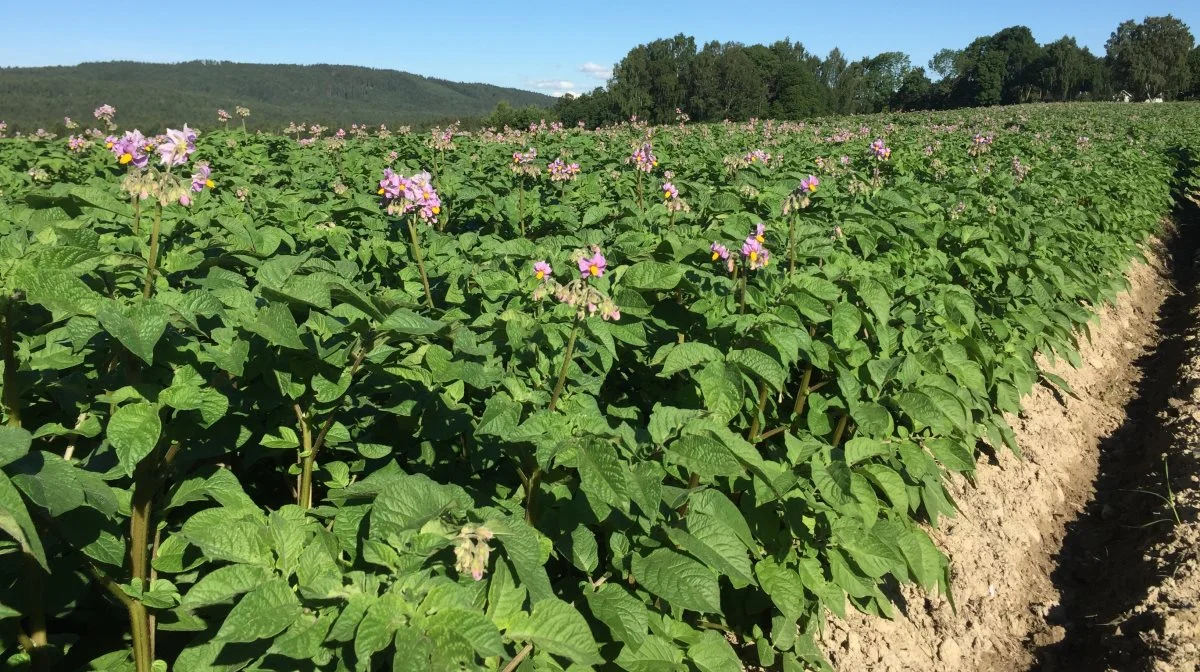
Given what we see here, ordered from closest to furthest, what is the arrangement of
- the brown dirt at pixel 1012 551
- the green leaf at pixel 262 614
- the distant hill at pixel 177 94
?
the green leaf at pixel 262 614, the brown dirt at pixel 1012 551, the distant hill at pixel 177 94

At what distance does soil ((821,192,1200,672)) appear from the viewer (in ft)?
10.9

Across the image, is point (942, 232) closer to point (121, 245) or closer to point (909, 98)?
point (121, 245)

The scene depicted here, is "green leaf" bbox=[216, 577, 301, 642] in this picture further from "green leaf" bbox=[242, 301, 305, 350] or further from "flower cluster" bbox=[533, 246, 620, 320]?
"flower cluster" bbox=[533, 246, 620, 320]

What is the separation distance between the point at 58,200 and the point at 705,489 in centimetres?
267

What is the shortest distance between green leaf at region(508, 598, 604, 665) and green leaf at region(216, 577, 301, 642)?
43cm

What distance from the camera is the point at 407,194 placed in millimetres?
3070

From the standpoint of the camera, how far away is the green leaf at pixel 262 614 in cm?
130

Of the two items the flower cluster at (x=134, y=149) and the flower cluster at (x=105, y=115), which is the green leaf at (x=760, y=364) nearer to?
the flower cluster at (x=134, y=149)

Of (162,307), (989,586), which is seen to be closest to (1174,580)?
(989,586)

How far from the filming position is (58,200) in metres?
2.89

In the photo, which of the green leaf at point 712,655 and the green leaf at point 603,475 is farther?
the green leaf at point 712,655

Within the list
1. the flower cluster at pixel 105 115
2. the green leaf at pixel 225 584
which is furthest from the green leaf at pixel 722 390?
the flower cluster at pixel 105 115

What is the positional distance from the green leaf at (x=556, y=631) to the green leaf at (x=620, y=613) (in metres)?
0.31

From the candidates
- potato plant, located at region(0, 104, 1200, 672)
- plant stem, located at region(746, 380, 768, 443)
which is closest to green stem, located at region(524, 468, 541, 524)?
potato plant, located at region(0, 104, 1200, 672)
